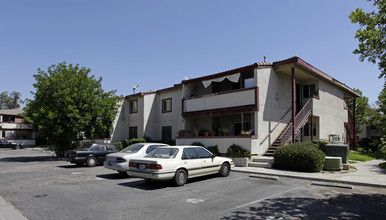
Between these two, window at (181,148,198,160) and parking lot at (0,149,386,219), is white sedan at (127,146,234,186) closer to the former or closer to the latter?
window at (181,148,198,160)

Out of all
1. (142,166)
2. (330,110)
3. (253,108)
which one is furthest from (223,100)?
(142,166)

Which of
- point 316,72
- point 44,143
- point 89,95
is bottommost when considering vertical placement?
point 44,143

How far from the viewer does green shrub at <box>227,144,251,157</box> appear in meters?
15.8

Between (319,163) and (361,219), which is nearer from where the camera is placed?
(361,219)

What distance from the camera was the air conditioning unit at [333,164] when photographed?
1314 centimetres

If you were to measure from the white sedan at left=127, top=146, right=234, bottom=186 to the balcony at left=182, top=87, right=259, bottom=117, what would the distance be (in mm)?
6613

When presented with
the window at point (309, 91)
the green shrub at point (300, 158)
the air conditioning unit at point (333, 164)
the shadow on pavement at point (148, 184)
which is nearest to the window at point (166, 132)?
the window at point (309, 91)

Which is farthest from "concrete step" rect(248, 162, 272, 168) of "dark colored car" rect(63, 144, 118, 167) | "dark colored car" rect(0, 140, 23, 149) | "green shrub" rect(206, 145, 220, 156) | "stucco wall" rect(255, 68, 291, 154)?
"dark colored car" rect(0, 140, 23, 149)

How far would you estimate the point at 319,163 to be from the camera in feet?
42.2

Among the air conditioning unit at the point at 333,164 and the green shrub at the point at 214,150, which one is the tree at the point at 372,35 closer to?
the air conditioning unit at the point at 333,164

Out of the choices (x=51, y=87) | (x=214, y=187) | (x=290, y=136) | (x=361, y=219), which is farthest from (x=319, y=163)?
(x=51, y=87)

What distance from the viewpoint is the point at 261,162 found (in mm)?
15516

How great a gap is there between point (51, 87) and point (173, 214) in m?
18.4

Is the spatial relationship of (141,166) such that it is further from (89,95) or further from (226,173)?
(89,95)
